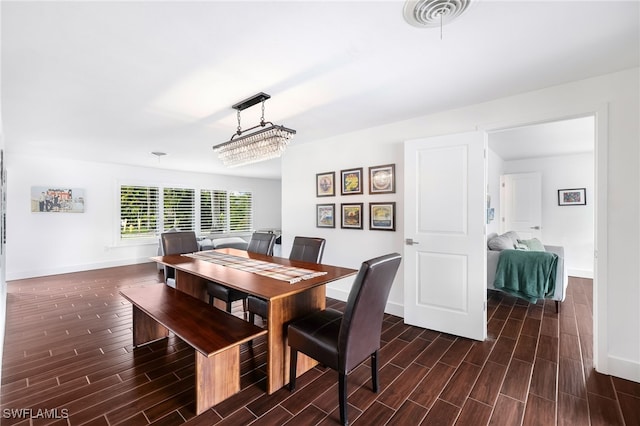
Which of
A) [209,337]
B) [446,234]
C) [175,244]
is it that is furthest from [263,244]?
[446,234]

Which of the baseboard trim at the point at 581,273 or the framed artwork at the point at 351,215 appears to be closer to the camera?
the framed artwork at the point at 351,215

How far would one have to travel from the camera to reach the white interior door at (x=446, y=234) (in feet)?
8.86

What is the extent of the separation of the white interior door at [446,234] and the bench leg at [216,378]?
196 cm

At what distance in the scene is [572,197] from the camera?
5523 mm

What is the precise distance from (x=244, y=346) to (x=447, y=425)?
1746mm

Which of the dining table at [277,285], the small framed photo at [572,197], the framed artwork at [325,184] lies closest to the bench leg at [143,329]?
the dining table at [277,285]

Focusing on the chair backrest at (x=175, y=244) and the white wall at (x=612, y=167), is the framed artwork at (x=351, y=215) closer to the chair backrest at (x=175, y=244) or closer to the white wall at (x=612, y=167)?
the white wall at (x=612, y=167)

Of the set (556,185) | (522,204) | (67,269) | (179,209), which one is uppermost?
(556,185)

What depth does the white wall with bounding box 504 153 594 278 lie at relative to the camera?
5.35m

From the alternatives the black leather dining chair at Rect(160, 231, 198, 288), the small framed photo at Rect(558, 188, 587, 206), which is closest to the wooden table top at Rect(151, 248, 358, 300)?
the black leather dining chair at Rect(160, 231, 198, 288)

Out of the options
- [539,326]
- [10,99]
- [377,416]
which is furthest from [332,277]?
[10,99]

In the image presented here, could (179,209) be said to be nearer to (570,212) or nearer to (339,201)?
(339,201)

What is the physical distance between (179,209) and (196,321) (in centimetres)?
590

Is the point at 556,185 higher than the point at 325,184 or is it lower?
higher
